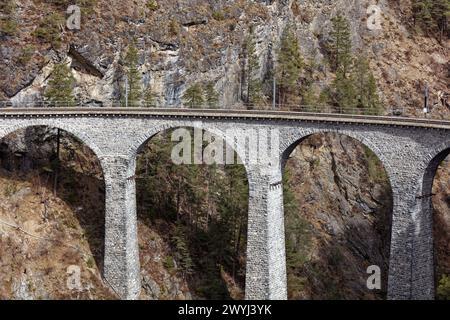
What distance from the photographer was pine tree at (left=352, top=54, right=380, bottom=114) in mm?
91881

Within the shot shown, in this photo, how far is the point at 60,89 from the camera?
72.8 meters

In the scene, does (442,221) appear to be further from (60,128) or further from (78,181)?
(60,128)

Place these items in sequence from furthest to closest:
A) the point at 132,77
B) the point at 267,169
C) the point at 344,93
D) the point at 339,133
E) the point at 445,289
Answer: the point at 344,93, the point at 132,77, the point at 267,169, the point at 339,133, the point at 445,289

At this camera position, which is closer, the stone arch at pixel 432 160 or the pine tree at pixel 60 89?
the stone arch at pixel 432 160

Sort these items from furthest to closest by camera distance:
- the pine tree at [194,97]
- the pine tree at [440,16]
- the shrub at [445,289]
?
1. the pine tree at [440,16]
2. the pine tree at [194,97]
3. the shrub at [445,289]

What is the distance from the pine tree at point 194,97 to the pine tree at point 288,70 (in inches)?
595

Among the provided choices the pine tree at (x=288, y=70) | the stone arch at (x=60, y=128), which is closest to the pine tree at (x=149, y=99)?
the stone arch at (x=60, y=128)

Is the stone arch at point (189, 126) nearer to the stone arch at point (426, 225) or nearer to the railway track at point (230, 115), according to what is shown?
the railway track at point (230, 115)

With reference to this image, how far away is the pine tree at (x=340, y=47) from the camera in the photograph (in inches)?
3893

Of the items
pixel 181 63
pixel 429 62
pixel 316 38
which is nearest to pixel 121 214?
pixel 181 63

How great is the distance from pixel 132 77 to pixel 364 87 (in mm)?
32833

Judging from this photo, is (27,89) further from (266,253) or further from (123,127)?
(266,253)

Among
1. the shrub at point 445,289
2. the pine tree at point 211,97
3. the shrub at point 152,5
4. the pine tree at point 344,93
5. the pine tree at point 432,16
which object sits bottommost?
the shrub at point 445,289

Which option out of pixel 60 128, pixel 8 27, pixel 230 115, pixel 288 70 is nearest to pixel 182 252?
pixel 230 115
